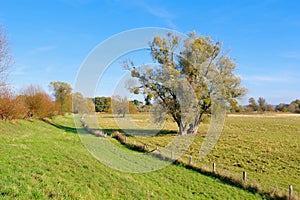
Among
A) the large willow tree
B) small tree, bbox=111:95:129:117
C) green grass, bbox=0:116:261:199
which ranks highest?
the large willow tree

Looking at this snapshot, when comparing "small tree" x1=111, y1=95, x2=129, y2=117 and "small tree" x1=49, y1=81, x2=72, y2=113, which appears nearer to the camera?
"small tree" x1=111, y1=95, x2=129, y2=117

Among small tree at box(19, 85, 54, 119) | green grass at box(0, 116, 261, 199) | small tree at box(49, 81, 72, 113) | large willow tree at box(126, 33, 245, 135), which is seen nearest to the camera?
green grass at box(0, 116, 261, 199)

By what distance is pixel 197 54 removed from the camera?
3052 cm

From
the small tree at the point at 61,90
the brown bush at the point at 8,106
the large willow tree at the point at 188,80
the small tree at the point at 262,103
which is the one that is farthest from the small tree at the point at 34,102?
the small tree at the point at 262,103

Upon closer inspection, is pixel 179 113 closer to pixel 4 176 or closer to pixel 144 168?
pixel 144 168

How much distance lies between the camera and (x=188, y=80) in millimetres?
29922

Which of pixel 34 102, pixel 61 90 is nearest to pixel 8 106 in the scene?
pixel 34 102

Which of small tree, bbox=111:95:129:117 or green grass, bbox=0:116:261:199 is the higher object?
small tree, bbox=111:95:129:117

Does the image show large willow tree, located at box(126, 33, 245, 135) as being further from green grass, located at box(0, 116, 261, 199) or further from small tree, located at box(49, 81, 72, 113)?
small tree, located at box(49, 81, 72, 113)

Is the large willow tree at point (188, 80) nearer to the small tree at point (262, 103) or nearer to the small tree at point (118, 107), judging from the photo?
the small tree at point (118, 107)

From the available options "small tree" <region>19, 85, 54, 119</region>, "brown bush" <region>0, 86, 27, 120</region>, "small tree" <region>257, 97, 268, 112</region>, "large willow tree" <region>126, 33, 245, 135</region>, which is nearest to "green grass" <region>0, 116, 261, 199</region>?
"large willow tree" <region>126, 33, 245, 135</region>

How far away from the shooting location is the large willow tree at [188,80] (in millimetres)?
29734

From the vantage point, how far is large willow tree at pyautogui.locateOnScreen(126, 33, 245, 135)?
2973cm

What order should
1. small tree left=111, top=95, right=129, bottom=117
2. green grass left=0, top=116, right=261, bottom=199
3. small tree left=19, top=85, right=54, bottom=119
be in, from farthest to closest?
small tree left=19, top=85, right=54, bottom=119, small tree left=111, top=95, right=129, bottom=117, green grass left=0, top=116, right=261, bottom=199
